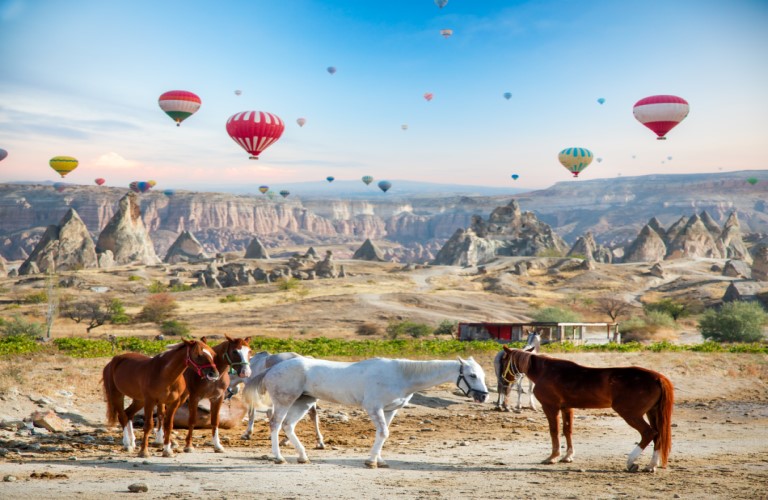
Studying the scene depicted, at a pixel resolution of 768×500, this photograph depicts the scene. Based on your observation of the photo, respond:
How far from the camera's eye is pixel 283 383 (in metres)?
14.1

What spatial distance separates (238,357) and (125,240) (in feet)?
413

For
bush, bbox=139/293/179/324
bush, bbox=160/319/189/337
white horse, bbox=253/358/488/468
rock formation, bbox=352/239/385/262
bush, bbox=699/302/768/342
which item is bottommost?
bush, bbox=160/319/189/337

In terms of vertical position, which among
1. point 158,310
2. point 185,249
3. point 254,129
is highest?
point 254,129

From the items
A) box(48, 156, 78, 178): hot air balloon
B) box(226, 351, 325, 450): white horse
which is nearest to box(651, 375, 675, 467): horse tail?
box(226, 351, 325, 450): white horse

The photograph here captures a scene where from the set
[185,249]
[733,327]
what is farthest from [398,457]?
[185,249]

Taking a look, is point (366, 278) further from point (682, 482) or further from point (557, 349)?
point (682, 482)

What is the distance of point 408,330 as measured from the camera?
55.0 metres

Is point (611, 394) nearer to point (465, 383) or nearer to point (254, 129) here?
point (465, 383)

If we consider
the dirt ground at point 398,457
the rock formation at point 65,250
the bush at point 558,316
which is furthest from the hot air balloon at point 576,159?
the dirt ground at point 398,457

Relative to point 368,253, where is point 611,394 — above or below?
above

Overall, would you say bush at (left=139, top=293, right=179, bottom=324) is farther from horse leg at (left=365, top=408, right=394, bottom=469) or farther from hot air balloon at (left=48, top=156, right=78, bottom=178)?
hot air balloon at (left=48, top=156, right=78, bottom=178)

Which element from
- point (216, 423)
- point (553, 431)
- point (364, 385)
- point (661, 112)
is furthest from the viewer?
point (661, 112)

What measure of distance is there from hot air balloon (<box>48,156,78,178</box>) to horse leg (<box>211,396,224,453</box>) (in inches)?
4614

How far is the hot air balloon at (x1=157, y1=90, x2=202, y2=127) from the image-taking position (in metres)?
74.8
